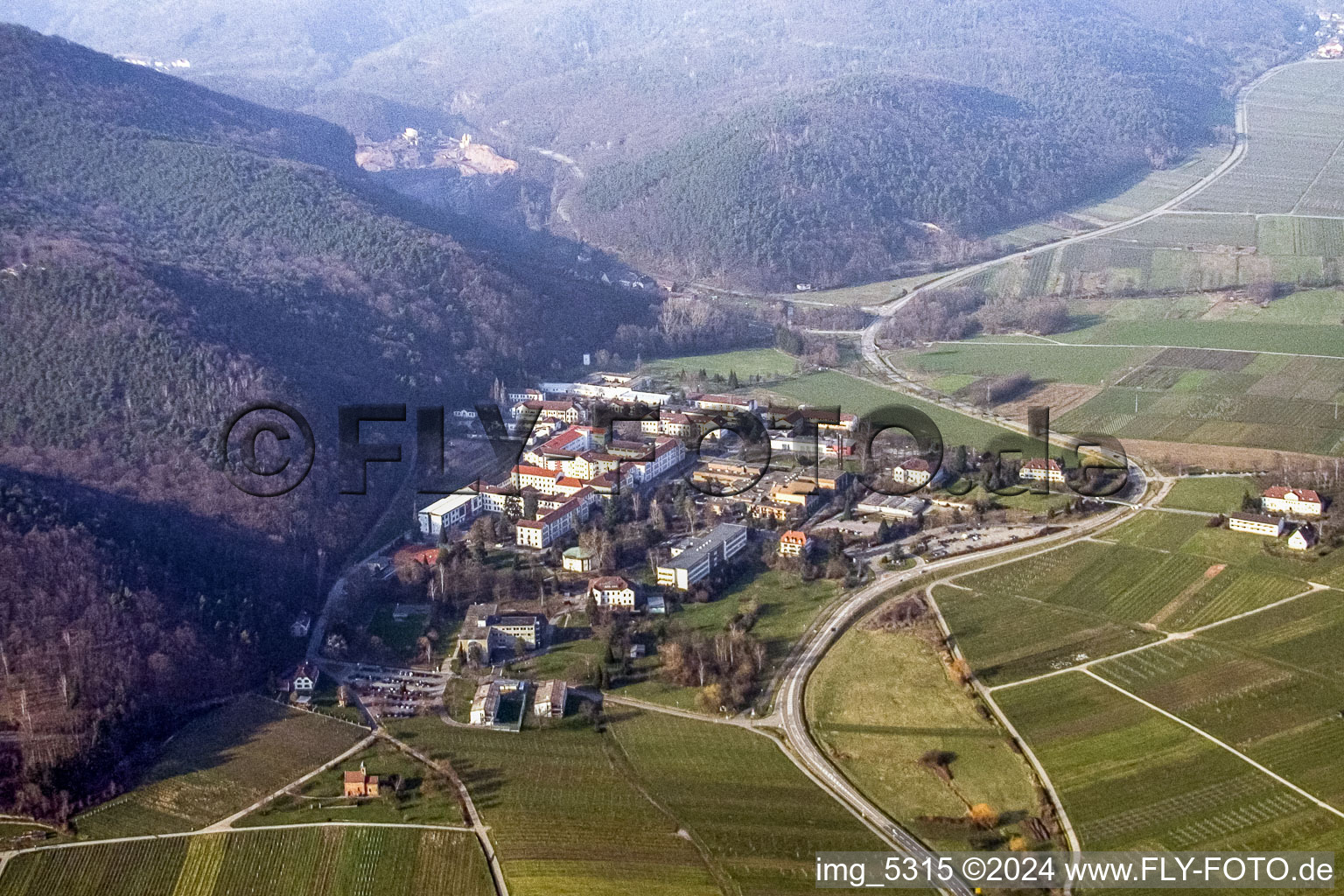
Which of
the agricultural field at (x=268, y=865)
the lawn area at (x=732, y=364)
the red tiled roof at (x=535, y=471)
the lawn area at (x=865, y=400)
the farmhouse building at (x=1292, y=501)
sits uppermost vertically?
the lawn area at (x=732, y=364)

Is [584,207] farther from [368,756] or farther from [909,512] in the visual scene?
[368,756]

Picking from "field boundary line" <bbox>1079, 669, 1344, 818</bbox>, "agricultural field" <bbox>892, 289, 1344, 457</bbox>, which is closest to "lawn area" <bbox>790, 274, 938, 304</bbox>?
"agricultural field" <bbox>892, 289, 1344, 457</bbox>

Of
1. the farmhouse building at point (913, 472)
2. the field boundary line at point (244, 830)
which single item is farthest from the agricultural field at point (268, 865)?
the farmhouse building at point (913, 472)

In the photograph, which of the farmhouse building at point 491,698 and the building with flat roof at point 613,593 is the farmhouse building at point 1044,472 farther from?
the farmhouse building at point 491,698

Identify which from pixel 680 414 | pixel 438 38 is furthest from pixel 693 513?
pixel 438 38

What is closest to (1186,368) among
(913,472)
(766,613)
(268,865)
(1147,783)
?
(913,472)
